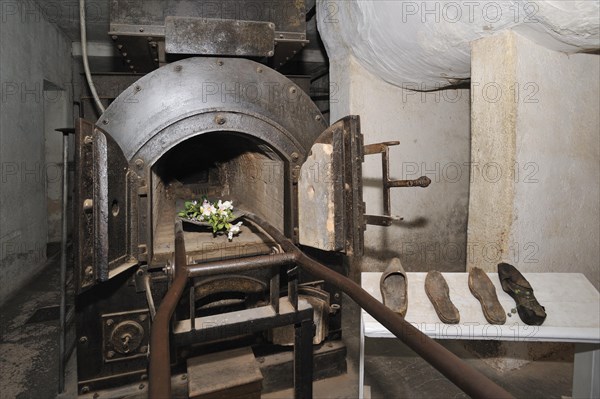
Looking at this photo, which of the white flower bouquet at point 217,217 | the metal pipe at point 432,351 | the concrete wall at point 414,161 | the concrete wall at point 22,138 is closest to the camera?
the metal pipe at point 432,351

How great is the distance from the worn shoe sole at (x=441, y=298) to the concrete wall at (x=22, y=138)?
10.1 ft

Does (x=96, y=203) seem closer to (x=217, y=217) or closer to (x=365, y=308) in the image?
(x=217, y=217)

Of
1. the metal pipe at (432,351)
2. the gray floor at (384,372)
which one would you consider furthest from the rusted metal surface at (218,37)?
the gray floor at (384,372)

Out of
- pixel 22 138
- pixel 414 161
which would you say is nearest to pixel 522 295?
pixel 414 161

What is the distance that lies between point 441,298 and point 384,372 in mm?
846

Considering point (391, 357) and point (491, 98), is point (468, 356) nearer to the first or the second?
point (391, 357)

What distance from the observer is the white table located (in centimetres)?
125

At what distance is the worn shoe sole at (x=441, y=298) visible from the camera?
4.28ft

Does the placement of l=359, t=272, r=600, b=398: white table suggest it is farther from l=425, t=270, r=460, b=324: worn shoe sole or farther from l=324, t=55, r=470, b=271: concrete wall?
l=324, t=55, r=470, b=271: concrete wall

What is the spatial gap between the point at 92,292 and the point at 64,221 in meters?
0.47

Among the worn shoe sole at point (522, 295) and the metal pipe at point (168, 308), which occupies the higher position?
the metal pipe at point (168, 308)

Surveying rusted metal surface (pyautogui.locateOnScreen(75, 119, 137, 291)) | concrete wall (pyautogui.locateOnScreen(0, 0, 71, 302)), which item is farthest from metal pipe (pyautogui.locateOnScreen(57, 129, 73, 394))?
concrete wall (pyautogui.locateOnScreen(0, 0, 71, 302))

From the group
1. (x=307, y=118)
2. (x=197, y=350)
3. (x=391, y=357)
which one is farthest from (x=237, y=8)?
(x=391, y=357)

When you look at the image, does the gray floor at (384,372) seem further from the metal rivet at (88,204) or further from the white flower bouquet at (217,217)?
the metal rivet at (88,204)
